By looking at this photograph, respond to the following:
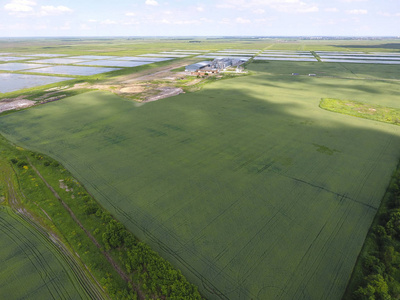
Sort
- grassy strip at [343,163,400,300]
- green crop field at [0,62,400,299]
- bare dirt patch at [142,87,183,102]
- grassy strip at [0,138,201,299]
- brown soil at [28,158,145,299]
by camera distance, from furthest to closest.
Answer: bare dirt patch at [142,87,183,102], green crop field at [0,62,400,299], brown soil at [28,158,145,299], grassy strip at [0,138,201,299], grassy strip at [343,163,400,300]

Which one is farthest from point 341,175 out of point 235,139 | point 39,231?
point 39,231

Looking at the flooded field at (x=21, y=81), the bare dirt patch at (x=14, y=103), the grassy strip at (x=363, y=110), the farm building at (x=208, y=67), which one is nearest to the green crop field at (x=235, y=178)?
the grassy strip at (x=363, y=110)

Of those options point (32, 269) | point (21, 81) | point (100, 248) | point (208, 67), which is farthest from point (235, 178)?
point (21, 81)

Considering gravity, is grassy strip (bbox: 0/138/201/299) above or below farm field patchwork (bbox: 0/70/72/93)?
below

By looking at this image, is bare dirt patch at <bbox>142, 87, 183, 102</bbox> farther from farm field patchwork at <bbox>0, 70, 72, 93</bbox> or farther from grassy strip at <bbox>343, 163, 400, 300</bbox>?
grassy strip at <bbox>343, 163, 400, 300</bbox>

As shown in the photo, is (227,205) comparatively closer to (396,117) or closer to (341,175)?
(341,175)

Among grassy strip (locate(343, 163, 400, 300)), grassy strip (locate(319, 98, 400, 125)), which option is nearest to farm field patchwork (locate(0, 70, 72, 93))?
grassy strip (locate(343, 163, 400, 300))

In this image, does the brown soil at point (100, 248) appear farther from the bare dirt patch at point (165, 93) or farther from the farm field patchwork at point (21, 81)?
the farm field patchwork at point (21, 81)
